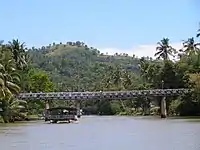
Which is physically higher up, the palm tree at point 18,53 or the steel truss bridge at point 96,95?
the palm tree at point 18,53

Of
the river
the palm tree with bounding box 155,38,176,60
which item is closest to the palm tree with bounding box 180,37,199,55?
the palm tree with bounding box 155,38,176,60

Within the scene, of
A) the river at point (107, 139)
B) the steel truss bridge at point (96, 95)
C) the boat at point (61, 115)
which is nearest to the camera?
the river at point (107, 139)

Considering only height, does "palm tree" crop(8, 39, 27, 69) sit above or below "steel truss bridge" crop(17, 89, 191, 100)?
above

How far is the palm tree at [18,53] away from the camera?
371 feet

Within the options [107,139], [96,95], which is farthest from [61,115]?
[107,139]

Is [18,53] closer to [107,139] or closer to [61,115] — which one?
[61,115]

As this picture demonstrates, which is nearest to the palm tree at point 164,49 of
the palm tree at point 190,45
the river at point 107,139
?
the palm tree at point 190,45

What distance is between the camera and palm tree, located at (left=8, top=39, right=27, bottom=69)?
113 metres

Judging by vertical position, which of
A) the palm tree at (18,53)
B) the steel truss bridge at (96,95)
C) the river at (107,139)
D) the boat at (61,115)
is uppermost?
the palm tree at (18,53)

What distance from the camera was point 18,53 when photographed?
11388 cm

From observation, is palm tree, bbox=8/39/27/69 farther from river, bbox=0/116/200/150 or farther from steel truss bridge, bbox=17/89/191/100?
river, bbox=0/116/200/150

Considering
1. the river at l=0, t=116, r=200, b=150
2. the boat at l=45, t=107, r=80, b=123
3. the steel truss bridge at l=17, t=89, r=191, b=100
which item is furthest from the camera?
the steel truss bridge at l=17, t=89, r=191, b=100

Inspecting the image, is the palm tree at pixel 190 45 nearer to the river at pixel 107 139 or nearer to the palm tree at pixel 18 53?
the palm tree at pixel 18 53

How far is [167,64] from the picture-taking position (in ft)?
392
